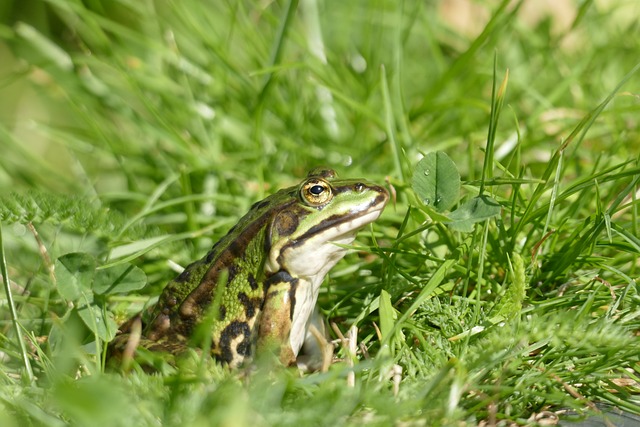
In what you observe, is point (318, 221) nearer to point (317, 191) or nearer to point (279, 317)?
point (317, 191)

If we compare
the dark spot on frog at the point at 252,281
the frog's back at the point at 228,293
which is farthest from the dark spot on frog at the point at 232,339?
the dark spot on frog at the point at 252,281

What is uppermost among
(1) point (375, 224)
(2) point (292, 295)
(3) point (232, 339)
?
(1) point (375, 224)

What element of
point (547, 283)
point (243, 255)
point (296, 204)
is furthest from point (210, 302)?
point (547, 283)

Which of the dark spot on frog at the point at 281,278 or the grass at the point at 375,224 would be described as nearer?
the grass at the point at 375,224

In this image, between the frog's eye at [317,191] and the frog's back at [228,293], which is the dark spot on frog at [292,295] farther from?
the frog's eye at [317,191]

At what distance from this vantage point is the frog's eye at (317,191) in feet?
7.11

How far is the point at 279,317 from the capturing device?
2.16 meters

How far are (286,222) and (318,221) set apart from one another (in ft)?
0.35

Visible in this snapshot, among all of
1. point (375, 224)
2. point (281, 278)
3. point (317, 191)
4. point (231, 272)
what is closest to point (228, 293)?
point (231, 272)

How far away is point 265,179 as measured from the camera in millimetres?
3164

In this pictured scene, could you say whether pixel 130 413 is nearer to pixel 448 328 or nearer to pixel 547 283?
pixel 448 328

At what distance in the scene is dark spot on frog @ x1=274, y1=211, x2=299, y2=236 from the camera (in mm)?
2188

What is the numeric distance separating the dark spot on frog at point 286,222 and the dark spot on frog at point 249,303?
0.23 m

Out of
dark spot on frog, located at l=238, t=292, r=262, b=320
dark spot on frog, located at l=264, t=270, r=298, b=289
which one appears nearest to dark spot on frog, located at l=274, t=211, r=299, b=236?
dark spot on frog, located at l=264, t=270, r=298, b=289
